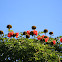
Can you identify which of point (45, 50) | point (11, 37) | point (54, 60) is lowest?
point (54, 60)

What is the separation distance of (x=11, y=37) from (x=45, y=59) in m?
1.84

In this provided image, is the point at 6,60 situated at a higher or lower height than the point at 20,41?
lower

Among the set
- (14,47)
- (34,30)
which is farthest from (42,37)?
(14,47)

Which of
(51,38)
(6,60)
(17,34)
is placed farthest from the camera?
(51,38)

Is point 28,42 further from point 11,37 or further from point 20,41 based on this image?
point 11,37

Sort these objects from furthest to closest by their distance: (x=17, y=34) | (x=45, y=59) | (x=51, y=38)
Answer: (x=51, y=38) → (x=17, y=34) → (x=45, y=59)

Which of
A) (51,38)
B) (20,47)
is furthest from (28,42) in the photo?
(51,38)

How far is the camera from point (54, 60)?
574cm

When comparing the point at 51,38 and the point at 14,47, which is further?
the point at 51,38

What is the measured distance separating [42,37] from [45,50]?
95 cm

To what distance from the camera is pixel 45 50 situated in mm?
5785

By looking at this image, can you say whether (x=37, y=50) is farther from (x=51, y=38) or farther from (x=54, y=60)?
(x=51, y=38)

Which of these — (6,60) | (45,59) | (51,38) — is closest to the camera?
(45,59)

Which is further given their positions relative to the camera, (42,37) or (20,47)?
(42,37)
